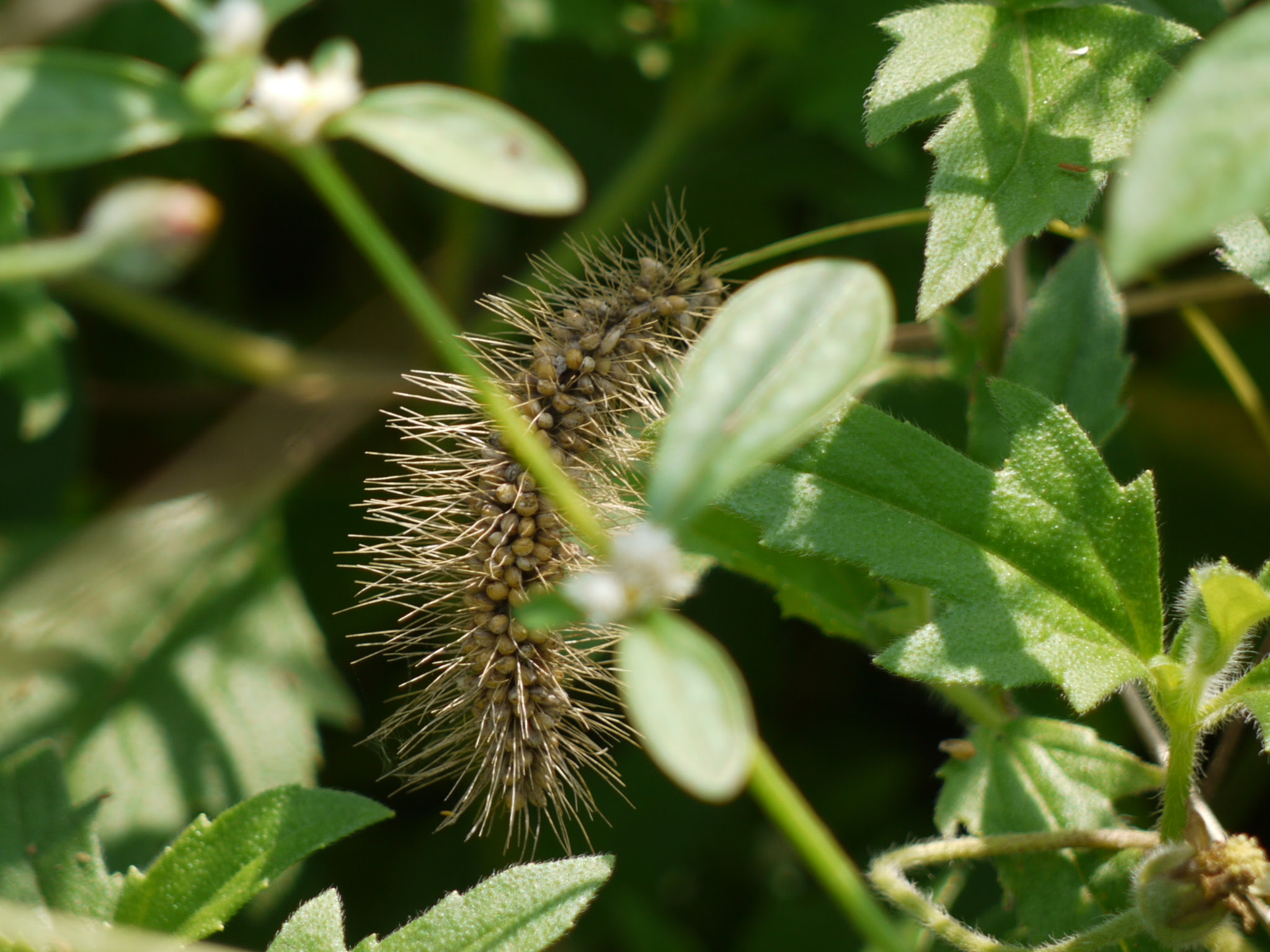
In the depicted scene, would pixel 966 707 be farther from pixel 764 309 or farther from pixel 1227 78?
pixel 1227 78

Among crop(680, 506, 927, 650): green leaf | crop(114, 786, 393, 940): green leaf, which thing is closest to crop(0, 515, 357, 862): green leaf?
crop(114, 786, 393, 940): green leaf

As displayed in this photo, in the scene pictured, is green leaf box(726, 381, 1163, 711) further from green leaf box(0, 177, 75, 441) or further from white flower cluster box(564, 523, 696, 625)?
green leaf box(0, 177, 75, 441)

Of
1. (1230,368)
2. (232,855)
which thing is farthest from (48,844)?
(1230,368)

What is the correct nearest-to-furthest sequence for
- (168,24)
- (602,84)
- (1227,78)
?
(1227,78) < (168,24) < (602,84)

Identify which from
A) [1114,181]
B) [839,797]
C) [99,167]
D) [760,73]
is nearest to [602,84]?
[760,73]

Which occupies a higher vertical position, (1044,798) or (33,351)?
(33,351)

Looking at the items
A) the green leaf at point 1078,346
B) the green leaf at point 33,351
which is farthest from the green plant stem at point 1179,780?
the green leaf at point 33,351

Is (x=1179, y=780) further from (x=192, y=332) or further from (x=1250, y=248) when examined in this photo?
(x=192, y=332)
